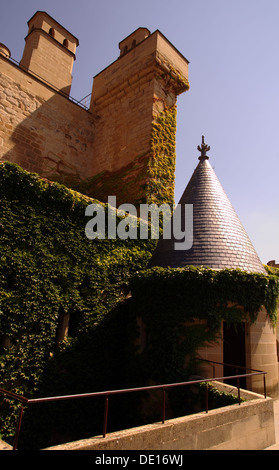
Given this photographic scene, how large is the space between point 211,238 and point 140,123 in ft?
23.9

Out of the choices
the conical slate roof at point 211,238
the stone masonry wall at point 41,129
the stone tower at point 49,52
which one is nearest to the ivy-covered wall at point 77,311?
the conical slate roof at point 211,238

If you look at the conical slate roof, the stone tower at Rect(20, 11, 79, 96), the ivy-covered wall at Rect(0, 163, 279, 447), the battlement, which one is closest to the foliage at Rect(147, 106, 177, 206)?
the conical slate roof

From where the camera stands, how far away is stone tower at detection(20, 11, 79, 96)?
47.3ft

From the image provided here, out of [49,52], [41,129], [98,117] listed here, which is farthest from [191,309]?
[49,52]

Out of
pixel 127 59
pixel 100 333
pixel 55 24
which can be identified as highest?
pixel 55 24

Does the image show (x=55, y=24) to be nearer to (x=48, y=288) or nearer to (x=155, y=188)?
(x=155, y=188)

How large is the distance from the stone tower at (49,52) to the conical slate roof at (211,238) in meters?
9.80

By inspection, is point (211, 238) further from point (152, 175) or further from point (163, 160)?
point (163, 160)

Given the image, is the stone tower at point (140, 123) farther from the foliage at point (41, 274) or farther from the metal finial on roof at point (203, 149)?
the foliage at point (41, 274)

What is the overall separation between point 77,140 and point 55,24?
7440mm

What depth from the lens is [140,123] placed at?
12.8 m
